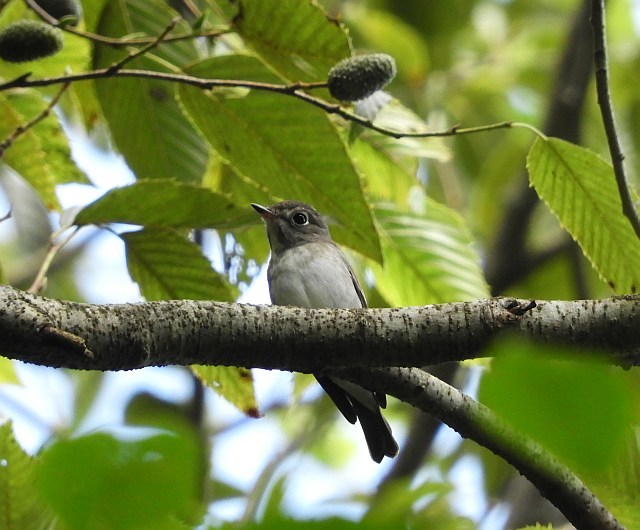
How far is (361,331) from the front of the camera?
225 centimetres

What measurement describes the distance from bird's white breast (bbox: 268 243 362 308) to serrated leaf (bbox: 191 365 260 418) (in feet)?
3.84

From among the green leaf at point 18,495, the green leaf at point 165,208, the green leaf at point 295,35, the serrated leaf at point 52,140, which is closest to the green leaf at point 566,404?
the green leaf at point 18,495

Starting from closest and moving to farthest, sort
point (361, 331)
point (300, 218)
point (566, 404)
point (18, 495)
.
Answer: point (566, 404), point (18, 495), point (361, 331), point (300, 218)

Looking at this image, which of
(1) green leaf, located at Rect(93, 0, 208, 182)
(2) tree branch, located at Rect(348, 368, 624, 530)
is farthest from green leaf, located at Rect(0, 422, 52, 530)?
(1) green leaf, located at Rect(93, 0, 208, 182)

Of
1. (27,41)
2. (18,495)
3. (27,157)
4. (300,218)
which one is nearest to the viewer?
(18,495)

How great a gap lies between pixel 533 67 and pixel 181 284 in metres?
5.36

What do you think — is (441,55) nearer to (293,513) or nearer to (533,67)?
(533,67)

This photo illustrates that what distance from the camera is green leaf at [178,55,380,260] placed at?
3033 mm

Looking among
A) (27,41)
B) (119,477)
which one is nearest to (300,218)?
(27,41)

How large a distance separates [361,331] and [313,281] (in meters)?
2.06

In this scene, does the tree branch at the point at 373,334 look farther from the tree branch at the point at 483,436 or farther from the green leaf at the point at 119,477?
the green leaf at the point at 119,477

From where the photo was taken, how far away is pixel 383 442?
4.10 metres

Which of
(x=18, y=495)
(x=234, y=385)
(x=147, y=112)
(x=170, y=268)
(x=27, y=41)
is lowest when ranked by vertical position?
(x=18, y=495)

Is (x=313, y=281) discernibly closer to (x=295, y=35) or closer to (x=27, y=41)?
(x=295, y=35)
